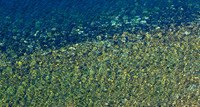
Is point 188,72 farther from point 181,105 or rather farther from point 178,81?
point 181,105

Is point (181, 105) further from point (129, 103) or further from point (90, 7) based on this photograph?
point (90, 7)

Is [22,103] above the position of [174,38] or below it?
above

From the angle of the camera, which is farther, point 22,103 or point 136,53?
point 136,53

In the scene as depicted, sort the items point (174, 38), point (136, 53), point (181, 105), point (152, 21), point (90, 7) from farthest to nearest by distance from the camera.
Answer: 1. point (90, 7)
2. point (152, 21)
3. point (174, 38)
4. point (136, 53)
5. point (181, 105)

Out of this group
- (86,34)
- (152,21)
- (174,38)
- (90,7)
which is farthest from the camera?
(90,7)

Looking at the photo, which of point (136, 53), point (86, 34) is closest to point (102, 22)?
point (86, 34)

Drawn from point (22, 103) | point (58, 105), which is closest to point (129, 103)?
point (58, 105)
